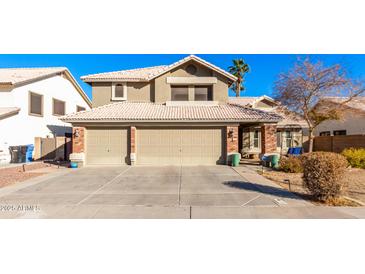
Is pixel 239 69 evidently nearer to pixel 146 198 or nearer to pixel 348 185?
pixel 348 185

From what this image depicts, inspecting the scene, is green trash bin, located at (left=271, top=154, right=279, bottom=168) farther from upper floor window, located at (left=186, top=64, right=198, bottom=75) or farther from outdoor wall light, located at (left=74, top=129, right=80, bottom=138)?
outdoor wall light, located at (left=74, top=129, right=80, bottom=138)

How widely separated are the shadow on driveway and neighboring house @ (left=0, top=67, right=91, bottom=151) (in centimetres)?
1574

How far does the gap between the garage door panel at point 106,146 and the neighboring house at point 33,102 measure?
6.38 metres

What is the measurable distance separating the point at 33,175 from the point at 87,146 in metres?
3.42

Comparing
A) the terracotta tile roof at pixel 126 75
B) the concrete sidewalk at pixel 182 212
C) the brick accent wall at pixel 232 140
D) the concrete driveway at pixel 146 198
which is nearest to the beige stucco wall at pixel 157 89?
the terracotta tile roof at pixel 126 75

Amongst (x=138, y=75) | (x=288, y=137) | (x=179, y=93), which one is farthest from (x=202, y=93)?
(x=288, y=137)

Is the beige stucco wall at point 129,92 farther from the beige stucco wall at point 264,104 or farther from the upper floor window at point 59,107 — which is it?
the beige stucco wall at point 264,104

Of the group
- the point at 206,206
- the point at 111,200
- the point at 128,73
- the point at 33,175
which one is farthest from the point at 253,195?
the point at 128,73

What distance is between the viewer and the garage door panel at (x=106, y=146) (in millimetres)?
12305

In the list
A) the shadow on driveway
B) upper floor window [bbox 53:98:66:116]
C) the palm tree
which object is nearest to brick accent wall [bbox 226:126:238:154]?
the shadow on driveway

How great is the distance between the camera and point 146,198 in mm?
6031

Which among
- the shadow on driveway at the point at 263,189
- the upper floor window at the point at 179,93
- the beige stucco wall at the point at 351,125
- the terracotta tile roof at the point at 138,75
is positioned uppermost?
the terracotta tile roof at the point at 138,75

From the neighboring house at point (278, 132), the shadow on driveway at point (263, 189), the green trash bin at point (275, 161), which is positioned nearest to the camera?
the shadow on driveway at point (263, 189)

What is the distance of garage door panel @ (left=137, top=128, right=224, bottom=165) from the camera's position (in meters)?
12.4
